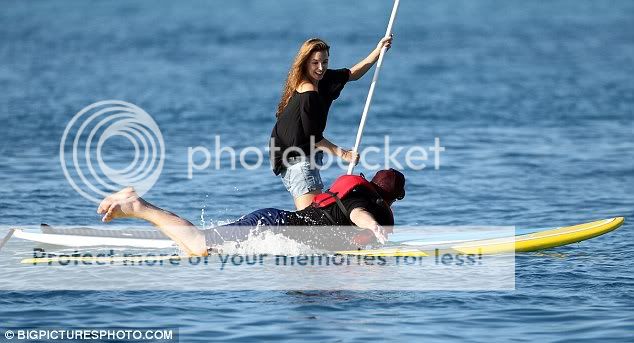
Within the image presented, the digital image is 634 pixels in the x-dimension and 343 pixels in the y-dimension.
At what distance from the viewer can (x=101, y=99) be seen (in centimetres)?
2453

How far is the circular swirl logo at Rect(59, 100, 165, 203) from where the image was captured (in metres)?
15.8

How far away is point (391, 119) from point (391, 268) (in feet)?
37.9

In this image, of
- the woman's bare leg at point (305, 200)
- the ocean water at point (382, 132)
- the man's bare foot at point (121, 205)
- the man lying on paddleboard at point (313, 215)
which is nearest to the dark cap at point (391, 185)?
the man lying on paddleboard at point (313, 215)

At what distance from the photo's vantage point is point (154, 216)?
10.2m

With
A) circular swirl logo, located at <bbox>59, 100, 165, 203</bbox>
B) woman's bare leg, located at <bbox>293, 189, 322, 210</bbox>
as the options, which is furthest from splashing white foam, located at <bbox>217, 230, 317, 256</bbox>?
circular swirl logo, located at <bbox>59, 100, 165, 203</bbox>

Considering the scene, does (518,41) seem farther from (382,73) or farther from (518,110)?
(518,110)

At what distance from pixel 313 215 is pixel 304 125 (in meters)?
0.92

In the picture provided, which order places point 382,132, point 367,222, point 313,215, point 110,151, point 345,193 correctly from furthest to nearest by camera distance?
point 382,132 → point 110,151 → point 313,215 → point 345,193 → point 367,222

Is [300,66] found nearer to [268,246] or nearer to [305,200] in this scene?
[305,200]

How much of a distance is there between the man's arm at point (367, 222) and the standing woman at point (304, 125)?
815 millimetres

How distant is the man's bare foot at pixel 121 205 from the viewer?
1000 cm

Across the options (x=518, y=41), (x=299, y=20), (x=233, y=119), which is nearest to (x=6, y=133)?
(x=233, y=119)

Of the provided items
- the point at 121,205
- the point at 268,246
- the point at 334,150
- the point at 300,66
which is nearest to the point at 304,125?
the point at 334,150

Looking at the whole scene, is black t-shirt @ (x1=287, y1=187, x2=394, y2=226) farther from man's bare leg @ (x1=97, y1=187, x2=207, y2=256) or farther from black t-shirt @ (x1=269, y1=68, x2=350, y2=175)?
man's bare leg @ (x1=97, y1=187, x2=207, y2=256)
